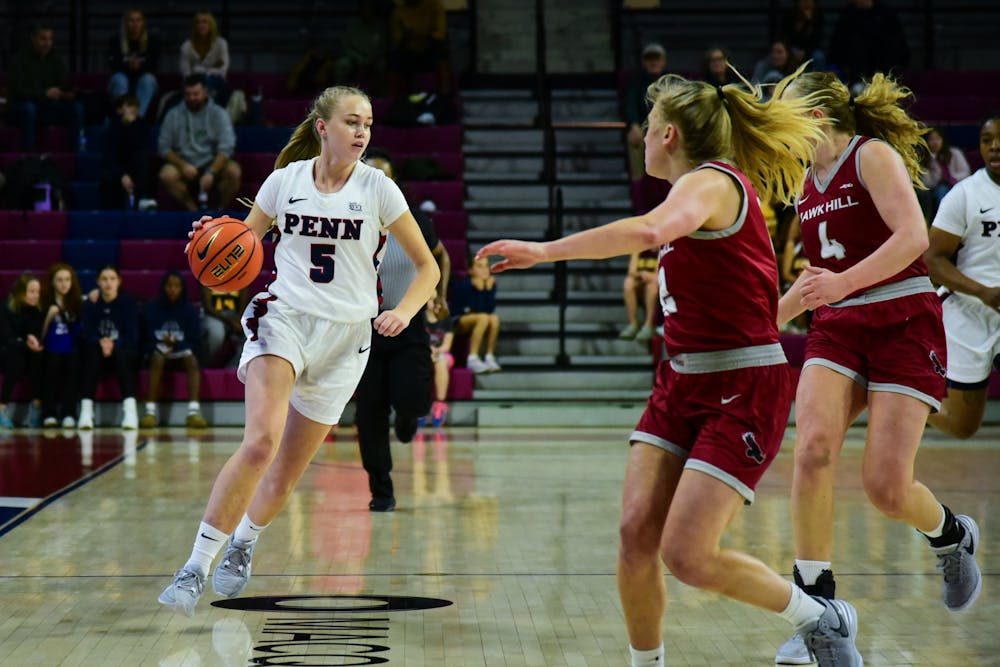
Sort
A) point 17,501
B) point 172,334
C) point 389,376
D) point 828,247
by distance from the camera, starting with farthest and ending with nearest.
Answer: point 172,334, point 17,501, point 389,376, point 828,247

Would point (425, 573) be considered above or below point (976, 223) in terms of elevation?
below

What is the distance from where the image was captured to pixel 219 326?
11.7 m

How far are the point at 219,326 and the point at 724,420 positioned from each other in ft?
29.2

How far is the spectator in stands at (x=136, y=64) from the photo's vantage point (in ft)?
45.6

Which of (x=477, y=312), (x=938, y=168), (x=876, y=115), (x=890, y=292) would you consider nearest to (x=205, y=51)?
(x=477, y=312)

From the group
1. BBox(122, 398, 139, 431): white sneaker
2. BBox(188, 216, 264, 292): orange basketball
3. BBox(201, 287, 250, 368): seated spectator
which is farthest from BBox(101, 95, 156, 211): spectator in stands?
BBox(188, 216, 264, 292): orange basketball

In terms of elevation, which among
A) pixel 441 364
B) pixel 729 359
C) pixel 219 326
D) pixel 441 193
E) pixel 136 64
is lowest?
pixel 441 364

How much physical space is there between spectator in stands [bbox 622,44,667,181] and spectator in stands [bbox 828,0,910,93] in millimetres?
1881

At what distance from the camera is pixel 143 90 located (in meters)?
13.9

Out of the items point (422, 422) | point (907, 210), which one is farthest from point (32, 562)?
point (422, 422)

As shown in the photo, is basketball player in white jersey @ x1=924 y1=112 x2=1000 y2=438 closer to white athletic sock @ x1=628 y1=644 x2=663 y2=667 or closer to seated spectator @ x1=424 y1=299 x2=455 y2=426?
white athletic sock @ x1=628 y1=644 x2=663 y2=667

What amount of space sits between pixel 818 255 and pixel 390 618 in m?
1.80

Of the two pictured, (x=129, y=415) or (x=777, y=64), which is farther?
(x=777, y=64)

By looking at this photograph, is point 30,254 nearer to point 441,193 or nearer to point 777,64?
point 441,193
